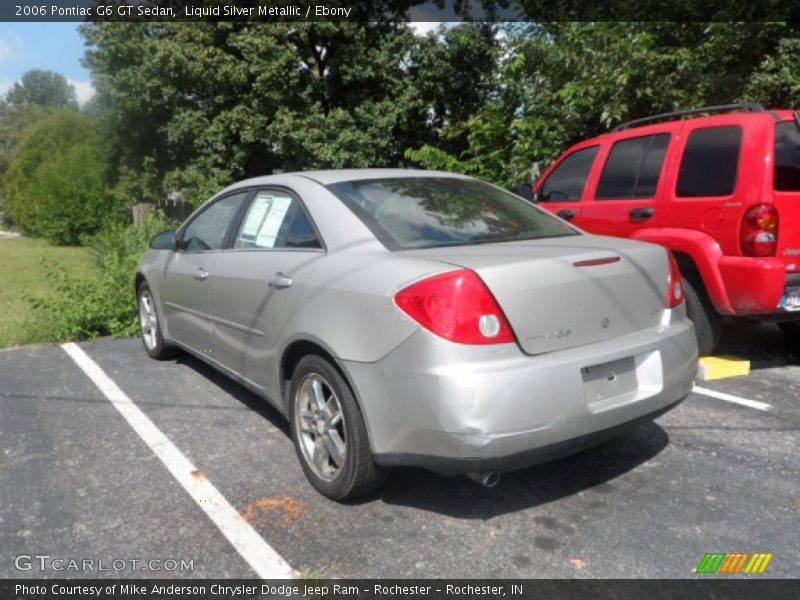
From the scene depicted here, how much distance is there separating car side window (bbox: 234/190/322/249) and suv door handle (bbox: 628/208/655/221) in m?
2.94

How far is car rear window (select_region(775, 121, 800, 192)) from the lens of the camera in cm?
449

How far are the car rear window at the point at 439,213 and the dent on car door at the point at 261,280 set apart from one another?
0.32 m

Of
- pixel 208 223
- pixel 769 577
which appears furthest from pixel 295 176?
pixel 769 577

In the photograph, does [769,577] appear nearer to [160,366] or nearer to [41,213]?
[160,366]

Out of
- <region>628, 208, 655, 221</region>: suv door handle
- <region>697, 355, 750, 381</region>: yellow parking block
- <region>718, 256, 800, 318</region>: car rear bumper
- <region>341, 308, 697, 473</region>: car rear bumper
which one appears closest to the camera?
<region>341, 308, 697, 473</region>: car rear bumper

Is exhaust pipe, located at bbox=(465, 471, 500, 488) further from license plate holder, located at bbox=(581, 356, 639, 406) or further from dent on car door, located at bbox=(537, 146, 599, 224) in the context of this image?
dent on car door, located at bbox=(537, 146, 599, 224)

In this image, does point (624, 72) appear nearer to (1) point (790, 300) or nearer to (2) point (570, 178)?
(2) point (570, 178)

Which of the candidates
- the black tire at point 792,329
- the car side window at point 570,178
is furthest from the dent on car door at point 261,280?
the black tire at point 792,329

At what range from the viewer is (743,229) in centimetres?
454

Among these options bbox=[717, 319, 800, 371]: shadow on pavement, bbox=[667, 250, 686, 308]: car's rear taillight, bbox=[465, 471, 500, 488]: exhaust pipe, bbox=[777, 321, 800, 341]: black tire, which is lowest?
bbox=[717, 319, 800, 371]: shadow on pavement

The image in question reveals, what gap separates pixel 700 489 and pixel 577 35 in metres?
7.13

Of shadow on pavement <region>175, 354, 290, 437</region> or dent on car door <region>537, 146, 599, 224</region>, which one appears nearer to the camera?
shadow on pavement <region>175, 354, 290, 437</region>

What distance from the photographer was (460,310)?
8.52 feet

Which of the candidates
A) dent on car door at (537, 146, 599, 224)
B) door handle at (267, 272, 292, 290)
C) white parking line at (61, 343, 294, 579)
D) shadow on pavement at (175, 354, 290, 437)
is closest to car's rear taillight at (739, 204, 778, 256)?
dent on car door at (537, 146, 599, 224)
